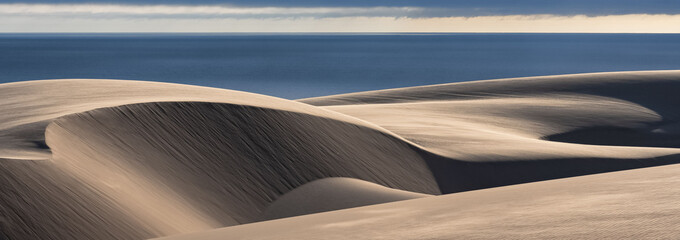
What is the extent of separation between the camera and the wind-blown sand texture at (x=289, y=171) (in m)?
7.17

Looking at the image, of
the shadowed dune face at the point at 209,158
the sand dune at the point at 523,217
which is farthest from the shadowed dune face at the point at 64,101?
the sand dune at the point at 523,217

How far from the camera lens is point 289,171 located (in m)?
14.3

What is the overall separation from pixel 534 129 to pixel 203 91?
11.3 metres

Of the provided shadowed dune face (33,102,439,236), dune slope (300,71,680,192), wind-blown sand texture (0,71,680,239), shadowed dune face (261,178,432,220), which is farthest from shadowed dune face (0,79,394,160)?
shadowed dune face (261,178,432,220)

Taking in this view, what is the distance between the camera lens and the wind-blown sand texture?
7.17 metres

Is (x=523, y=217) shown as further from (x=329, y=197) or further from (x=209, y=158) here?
(x=209, y=158)

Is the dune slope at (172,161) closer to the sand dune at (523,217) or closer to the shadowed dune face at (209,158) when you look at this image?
the shadowed dune face at (209,158)

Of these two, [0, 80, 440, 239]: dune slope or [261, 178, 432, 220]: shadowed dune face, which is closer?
[0, 80, 440, 239]: dune slope

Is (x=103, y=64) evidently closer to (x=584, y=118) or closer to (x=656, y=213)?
(x=584, y=118)

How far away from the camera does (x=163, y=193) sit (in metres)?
11.5

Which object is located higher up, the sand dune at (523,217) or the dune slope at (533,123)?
the dune slope at (533,123)

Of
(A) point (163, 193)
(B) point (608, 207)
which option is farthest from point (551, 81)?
(B) point (608, 207)

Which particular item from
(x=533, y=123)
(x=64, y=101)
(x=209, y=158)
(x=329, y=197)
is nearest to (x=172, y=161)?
(x=209, y=158)

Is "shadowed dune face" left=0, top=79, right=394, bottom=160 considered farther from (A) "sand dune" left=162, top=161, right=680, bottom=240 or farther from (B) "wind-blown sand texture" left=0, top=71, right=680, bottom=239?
(A) "sand dune" left=162, top=161, right=680, bottom=240
